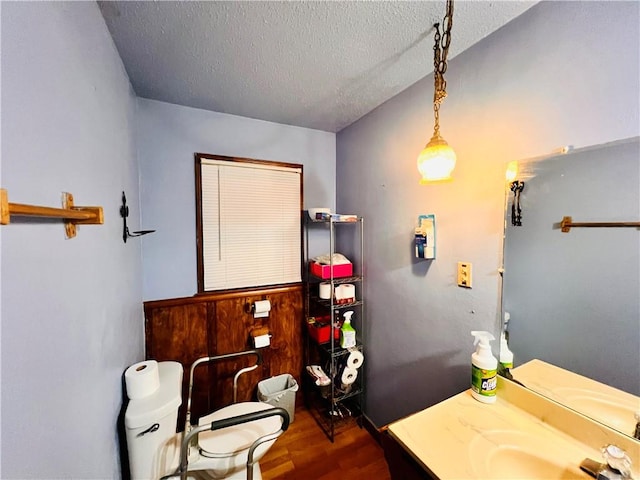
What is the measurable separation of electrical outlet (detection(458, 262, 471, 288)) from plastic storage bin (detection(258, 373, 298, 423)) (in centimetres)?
140

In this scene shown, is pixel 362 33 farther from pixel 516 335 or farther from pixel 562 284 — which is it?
pixel 516 335

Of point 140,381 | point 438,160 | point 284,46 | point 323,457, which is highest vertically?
point 284,46

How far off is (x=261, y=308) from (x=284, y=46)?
1.61 meters

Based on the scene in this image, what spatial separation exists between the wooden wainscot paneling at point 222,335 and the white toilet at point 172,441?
0.28 meters

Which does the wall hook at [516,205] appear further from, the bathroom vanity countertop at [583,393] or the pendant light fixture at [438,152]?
the bathroom vanity countertop at [583,393]

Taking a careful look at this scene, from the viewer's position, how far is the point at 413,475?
775mm

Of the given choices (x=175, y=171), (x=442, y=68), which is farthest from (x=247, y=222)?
(x=442, y=68)

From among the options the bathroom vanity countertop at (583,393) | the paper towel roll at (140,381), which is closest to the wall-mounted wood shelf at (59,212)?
the paper towel roll at (140,381)

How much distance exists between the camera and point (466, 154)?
1.17 metres

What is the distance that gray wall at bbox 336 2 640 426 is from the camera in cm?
79

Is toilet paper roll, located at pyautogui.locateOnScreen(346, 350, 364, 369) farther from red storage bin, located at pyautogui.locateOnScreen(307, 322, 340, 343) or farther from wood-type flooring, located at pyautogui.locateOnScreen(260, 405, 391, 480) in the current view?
wood-type flooring, located at pyautogui.locateOnScreen(260, 405, 391, 480)

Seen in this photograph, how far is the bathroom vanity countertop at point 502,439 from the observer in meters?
0.73

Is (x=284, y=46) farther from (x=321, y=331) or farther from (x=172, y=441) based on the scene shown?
(x=172, y=441)

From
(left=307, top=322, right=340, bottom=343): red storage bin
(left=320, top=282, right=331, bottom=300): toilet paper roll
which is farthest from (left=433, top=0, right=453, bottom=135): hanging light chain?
(left=307, top=322, right=340, bottom=343): red storage bin
